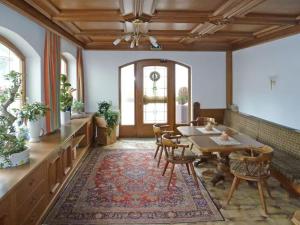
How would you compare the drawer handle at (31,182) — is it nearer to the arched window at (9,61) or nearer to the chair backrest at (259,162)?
the arched window at (9,61)

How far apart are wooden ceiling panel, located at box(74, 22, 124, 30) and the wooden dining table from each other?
2435 mm

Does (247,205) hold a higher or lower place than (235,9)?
lower

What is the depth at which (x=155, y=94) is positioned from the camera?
8133mm

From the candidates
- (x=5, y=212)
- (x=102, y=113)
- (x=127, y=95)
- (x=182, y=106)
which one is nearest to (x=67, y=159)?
(x=5, y=212)

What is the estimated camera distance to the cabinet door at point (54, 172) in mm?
3643

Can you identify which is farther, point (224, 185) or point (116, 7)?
point (224, 185)

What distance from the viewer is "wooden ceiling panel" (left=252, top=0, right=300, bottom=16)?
12.2 ft

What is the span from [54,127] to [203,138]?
243 centimetres

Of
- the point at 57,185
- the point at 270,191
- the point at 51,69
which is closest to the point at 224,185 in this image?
the point at 270,191

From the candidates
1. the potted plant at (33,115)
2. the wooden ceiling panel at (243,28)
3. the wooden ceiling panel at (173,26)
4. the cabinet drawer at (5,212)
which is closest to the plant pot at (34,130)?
the potted plant at (33,115)

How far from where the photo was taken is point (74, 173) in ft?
16.4

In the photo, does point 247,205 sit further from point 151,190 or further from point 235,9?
point 235,9

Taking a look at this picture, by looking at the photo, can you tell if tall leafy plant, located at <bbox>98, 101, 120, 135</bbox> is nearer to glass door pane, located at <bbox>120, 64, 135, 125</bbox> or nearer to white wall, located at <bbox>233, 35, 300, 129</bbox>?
glass door pane, located at <bbox>120, 64, 135, 125</bbox>

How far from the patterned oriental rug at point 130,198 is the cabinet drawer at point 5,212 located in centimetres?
102
